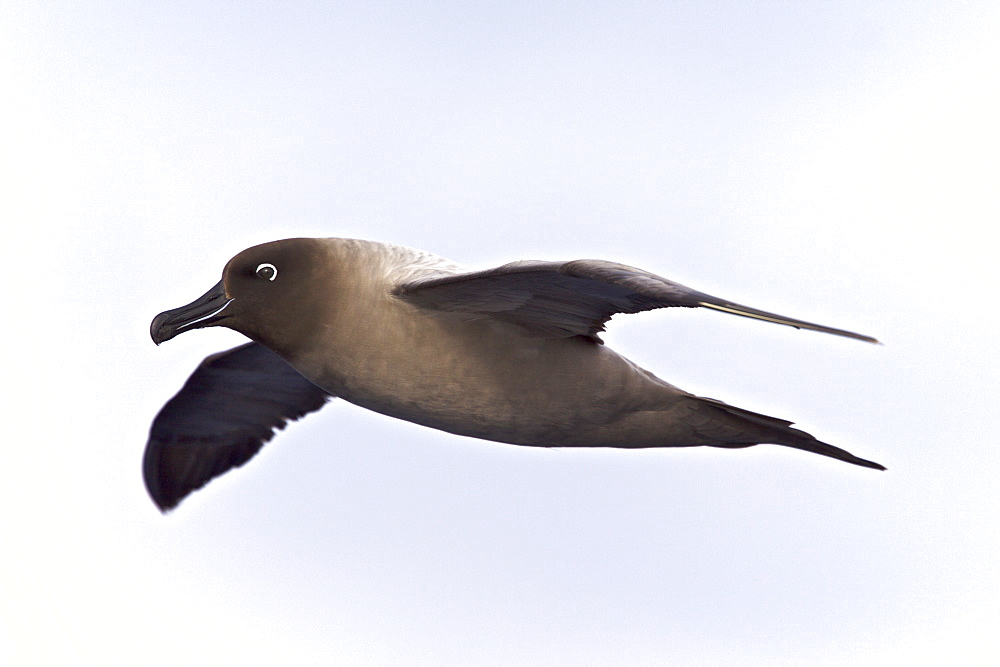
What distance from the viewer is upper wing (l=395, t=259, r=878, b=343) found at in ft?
10.5

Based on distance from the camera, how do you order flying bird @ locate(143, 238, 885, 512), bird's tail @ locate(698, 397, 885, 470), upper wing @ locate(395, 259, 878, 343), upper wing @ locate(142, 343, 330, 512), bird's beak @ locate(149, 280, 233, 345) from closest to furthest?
1. upper wing @ locate(395, 259, 878, 343)
2. flying bird @ locate(143, 238, 885, 512)
3. bird's beak @ locate(149, 280, 233, 345)
4. bird's tail @ locate(698, 397, 885, 470)
5. upper wing @ locate(142, 343, 330, 512)

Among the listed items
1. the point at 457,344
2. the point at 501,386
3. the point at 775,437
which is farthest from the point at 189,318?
the point at 775,437

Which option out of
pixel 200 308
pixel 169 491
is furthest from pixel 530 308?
pixel 169 491

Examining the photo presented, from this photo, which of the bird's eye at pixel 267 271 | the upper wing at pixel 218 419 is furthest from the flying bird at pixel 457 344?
the upper wing at pixel 218 419

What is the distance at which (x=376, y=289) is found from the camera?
3.91 meters

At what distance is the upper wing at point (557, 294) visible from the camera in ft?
10.5

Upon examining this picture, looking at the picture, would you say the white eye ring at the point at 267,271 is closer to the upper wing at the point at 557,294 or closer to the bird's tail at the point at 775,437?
the upper wing at the point at 557,294

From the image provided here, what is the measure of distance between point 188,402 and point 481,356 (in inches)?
80.6

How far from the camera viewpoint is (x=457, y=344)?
3887 mm

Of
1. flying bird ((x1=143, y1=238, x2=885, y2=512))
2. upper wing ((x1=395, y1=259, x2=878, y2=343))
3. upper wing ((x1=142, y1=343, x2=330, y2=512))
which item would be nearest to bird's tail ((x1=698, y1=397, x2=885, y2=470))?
flying bird ((x1=143, y1=238, x2=885, y2=512))

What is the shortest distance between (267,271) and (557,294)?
3.56 feet

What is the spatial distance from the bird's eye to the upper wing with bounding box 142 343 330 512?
1.32 meters

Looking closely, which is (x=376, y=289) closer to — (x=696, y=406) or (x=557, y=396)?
(x=557, y=396)

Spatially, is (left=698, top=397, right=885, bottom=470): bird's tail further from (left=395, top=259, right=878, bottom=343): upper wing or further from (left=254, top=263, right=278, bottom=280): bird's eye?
(left=254, top=263, right=278, bottom=280): bird's eye
